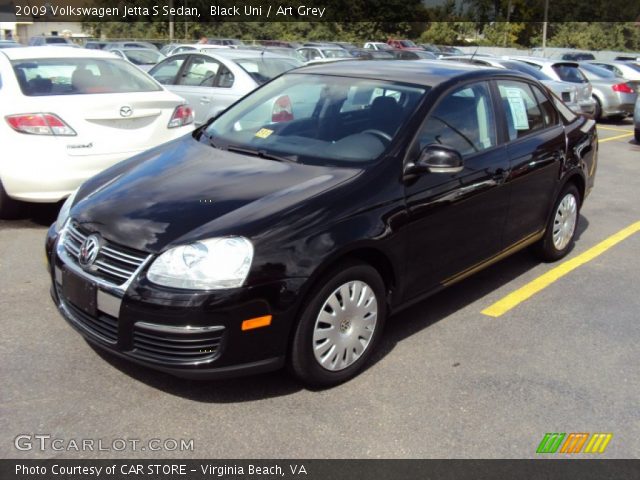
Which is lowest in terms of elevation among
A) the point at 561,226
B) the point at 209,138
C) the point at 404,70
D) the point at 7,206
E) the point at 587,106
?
the point at 7,206

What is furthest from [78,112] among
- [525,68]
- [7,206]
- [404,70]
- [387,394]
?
[525,68]

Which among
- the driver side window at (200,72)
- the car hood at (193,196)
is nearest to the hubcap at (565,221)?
the car hood at (193,196)

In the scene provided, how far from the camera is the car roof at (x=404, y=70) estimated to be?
4.27m

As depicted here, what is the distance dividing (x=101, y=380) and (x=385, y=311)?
5.10 feet

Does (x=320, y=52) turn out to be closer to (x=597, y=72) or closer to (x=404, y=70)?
(x=597, y=72)

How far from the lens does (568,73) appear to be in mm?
13969

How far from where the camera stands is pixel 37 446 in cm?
293

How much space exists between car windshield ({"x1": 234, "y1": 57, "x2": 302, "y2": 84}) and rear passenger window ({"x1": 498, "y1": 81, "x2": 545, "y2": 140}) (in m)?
4.78

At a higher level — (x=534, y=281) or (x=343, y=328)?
(x=343, y=328)

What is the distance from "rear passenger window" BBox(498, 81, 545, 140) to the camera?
468 cm

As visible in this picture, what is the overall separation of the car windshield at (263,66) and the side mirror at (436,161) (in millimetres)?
Result: 5712

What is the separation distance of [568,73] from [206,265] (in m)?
12.8
